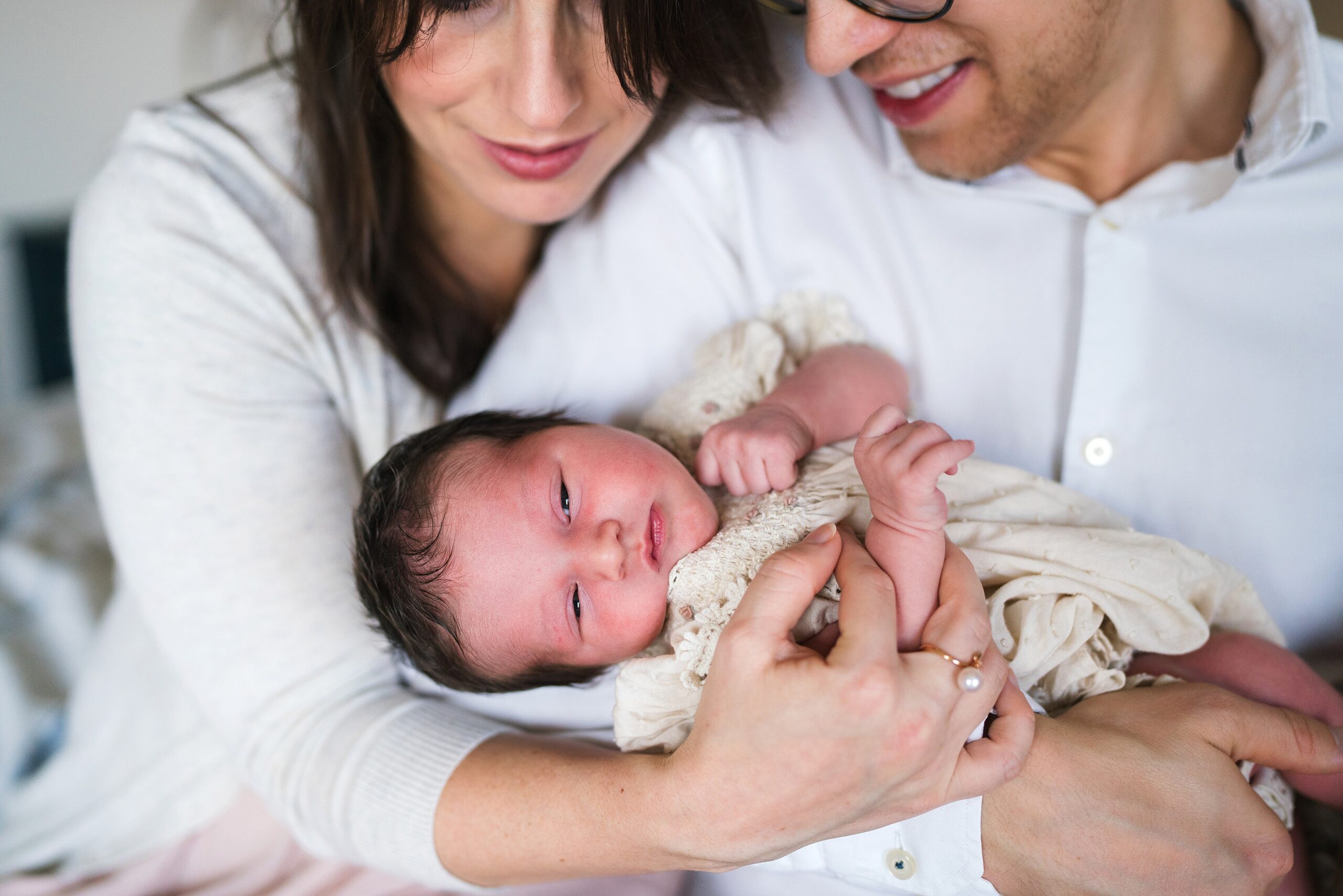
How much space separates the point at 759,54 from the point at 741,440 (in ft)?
2.25

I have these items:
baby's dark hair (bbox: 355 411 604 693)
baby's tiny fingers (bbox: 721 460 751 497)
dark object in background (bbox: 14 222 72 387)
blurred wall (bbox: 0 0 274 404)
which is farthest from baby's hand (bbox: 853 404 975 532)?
dark object in background (bbox: 14 222 72 387)

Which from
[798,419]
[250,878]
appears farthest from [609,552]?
[250,878]

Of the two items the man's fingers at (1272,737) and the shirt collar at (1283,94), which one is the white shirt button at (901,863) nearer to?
the man's fingers at (1272,737)

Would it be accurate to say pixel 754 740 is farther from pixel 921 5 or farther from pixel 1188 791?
pixel 921 5

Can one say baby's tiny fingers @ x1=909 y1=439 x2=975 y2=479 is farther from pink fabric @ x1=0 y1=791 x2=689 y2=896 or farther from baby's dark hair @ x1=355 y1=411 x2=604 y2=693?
pink fabric @ x1=0 y1=791 x2=689 y2=896

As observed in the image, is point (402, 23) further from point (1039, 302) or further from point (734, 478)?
point (1039, 302)

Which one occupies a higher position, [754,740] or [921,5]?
[921,5]

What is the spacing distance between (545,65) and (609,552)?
0.65 m

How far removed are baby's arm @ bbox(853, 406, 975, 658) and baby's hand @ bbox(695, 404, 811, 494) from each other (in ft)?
0.67

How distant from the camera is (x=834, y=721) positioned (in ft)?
2.93

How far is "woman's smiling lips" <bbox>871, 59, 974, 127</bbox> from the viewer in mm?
1371

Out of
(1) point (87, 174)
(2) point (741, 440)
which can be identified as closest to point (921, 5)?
(2) point (741, 440)

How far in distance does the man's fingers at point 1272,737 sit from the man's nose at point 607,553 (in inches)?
29.3

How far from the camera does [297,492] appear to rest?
1383 millimetres
